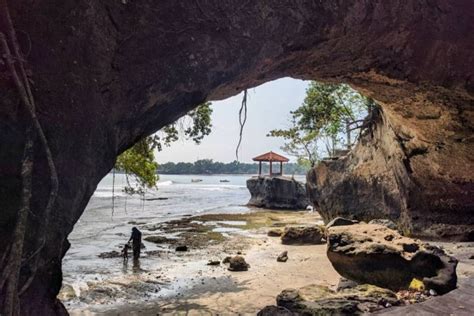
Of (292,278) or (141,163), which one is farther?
(141,163)

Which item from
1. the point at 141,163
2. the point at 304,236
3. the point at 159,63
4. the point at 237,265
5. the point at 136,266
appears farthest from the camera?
the point at 304,236

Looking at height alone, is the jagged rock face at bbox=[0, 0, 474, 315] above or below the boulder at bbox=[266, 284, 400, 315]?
above

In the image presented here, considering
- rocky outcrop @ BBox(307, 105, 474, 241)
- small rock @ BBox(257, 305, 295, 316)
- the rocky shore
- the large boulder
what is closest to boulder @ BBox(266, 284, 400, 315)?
the rocky shore

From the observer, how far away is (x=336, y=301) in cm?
546

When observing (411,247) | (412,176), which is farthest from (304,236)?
(411,247)

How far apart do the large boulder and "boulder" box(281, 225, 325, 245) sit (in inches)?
269

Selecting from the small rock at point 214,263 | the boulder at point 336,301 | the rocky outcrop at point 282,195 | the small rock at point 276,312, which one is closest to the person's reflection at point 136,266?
the small rock at point 214,263

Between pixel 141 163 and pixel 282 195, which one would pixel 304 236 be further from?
pixel 282 195

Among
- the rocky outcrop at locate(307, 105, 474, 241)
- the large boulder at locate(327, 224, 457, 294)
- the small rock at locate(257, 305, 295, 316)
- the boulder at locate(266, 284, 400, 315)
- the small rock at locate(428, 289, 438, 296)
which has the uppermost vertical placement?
the rocky outcrop at locate(307, 105, 474, 241)

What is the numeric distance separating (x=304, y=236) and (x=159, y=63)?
1240 centimetres

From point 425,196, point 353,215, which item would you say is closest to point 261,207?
point 353,215

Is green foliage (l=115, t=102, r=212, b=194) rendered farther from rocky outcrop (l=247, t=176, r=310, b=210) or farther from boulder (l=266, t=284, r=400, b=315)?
rocky outcrop (l=247, t=176, r=310, b=210)

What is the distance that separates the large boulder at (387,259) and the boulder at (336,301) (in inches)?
34.5

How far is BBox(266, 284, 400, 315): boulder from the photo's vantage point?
522cm
